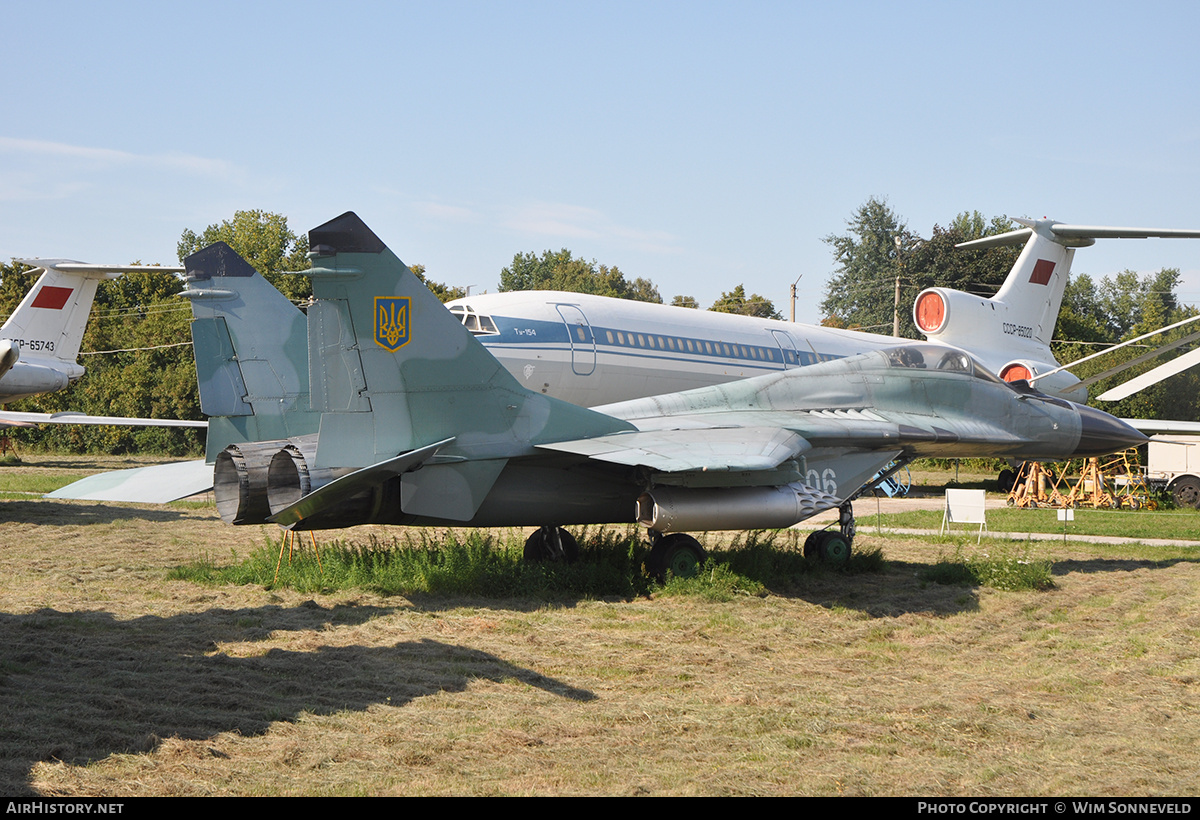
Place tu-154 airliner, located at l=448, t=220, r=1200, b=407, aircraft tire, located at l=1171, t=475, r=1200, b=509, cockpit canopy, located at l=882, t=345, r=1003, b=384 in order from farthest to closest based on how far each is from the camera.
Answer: aircraft tire, located at l=1171, t=475, r=1200, b=509
tu-154 airliner, located at l=448, t=220, r=1200, b=407
cockpit canopy, located at l=882, t=345, r=1003, b=384

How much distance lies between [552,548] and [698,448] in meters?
2.62

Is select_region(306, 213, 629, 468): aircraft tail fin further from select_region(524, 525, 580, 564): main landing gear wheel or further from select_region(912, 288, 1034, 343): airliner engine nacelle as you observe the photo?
select_region(912, 288, 1034, 343): airliner engine nacelle

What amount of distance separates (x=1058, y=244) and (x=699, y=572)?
2004 centimetres

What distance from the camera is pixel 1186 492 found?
2231 centimetres

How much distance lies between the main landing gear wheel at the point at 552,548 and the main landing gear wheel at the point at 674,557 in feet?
3.84

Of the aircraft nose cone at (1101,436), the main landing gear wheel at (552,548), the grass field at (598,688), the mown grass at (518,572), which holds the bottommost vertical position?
the grass field at (598,688)

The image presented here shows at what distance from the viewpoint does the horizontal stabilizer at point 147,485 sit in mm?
9516

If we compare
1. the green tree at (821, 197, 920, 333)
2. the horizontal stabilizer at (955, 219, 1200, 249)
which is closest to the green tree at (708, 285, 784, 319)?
the green tree at (821, 197, 920, 333)

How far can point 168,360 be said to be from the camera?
4656cm

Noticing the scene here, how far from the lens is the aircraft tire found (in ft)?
72.6

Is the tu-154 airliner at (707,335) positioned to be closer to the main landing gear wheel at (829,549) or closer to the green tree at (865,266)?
the main landing gear wheel at (829,549)

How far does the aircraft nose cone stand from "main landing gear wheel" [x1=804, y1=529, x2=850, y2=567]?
370 centimetres

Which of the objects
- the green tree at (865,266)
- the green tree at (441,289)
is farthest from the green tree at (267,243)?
the green tree at (865,266)

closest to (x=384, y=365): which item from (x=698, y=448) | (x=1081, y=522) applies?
(x=698, y=448)
